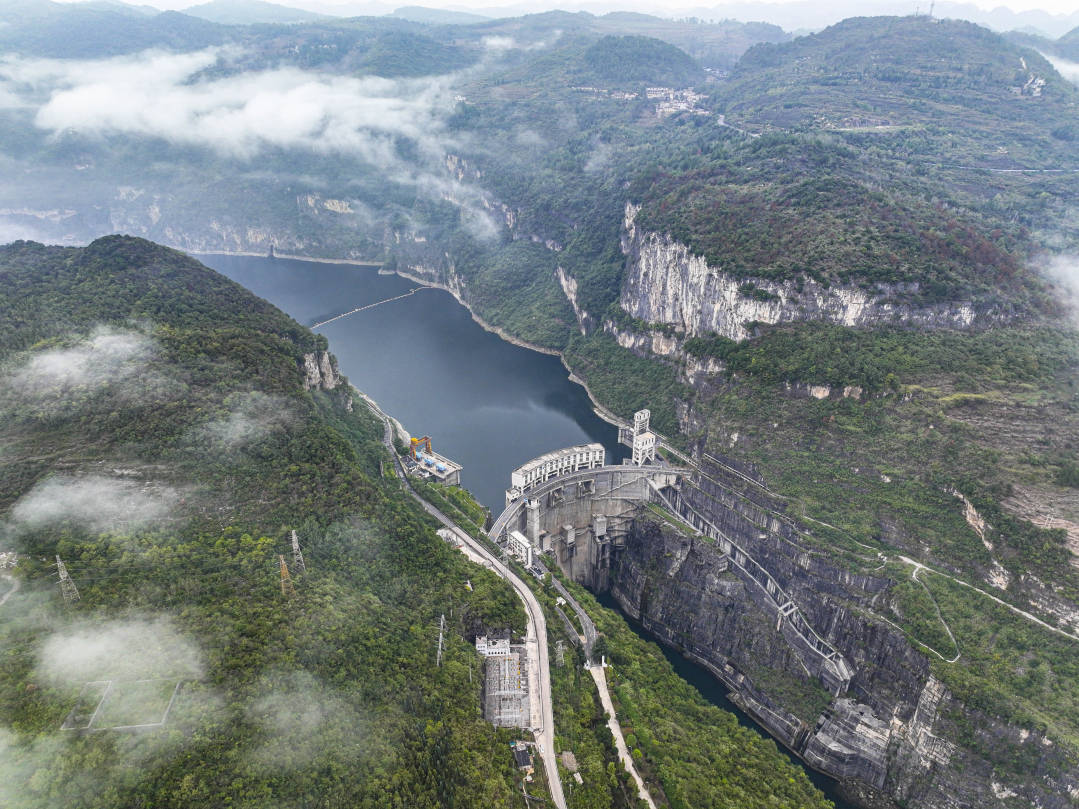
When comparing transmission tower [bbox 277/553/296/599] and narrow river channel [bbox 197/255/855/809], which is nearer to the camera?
transmission tower [bbox 277/553/296/599]

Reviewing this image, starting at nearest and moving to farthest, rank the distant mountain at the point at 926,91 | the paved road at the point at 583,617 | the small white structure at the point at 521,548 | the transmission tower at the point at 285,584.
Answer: the transmission tower at the point at 285,584
the paved road at the point at 583,617
the small white structure at the point at 521,548
the distant mountain at the point at 926,91

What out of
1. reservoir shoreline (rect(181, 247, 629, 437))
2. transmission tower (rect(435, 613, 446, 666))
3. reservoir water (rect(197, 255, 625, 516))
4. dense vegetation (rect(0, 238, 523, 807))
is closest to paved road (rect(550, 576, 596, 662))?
dense vegetation (rect(0, 238, 523, 807))

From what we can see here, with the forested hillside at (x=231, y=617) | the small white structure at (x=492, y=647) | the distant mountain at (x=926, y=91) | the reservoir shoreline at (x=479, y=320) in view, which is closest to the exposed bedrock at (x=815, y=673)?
the forested hillside at (x=231, y=617)

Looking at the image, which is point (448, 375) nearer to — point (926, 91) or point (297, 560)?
point (297, 560)

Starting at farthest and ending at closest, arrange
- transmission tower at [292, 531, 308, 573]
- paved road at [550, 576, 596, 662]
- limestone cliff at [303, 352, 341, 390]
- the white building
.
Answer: the white building < limestone cliff at [303, 352, 341, 390] < paved road at [550, 576, 596, 662] < transmission tower at [292, 531, 308, 573]

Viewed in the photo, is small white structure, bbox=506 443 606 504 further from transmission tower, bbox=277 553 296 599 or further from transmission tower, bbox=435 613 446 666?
transmission tower, bbox=277 553 296 599

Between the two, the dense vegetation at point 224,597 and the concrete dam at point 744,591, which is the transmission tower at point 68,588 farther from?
the concrete dam at point 744,591

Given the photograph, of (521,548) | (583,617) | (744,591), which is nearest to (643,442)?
(744,591)
